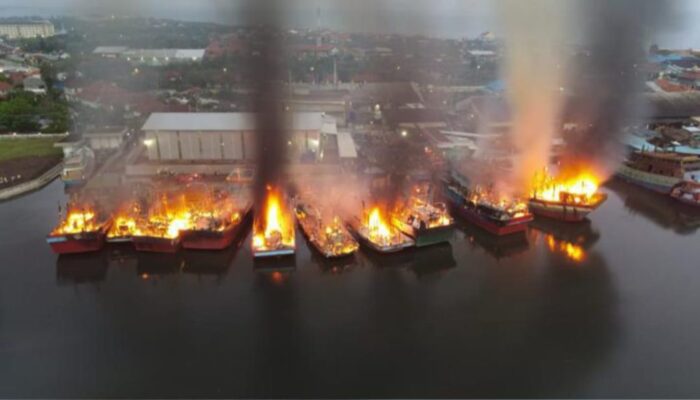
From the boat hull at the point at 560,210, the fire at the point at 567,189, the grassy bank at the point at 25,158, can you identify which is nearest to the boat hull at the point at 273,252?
the boat hull at the point at 560,210

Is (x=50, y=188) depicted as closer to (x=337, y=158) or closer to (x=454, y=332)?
(x=337, y=158)

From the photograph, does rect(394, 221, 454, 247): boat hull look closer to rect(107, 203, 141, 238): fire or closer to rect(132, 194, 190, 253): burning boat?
rect(132, 194, 190, 253): burning boat

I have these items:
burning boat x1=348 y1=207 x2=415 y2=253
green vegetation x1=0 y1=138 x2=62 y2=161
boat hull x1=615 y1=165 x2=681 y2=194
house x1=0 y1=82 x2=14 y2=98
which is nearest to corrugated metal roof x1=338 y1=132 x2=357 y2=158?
burning boat x1=348 y1=207 x2=415 y2=253

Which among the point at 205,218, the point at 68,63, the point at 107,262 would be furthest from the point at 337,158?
the point at 68,63

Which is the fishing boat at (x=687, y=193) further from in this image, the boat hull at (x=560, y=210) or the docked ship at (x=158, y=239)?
the docked ship at (x=158, y=239)

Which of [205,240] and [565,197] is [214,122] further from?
[565,197]

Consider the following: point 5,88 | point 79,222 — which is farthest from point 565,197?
point 5,88
